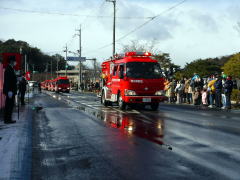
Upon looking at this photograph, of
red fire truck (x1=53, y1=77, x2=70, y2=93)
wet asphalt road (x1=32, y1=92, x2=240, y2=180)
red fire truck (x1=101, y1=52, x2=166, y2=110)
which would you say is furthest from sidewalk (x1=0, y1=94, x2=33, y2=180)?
red fire truck (x1=53, y1=77, x2=70, y2=93)

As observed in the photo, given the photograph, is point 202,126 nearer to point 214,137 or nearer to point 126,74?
point 214,137

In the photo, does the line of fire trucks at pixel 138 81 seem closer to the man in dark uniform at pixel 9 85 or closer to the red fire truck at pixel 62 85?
the man in dark uniform at pixel 9 85

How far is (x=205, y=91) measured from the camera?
22391 millimetres

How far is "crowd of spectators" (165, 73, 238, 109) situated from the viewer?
778 inches

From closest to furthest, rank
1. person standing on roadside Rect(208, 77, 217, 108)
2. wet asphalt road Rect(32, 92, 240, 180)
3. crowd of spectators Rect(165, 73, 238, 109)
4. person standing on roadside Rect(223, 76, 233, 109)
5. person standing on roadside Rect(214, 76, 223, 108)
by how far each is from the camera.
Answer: wet asphalt road Rect(32, 92, 240, 180), person standing on roadside Rect(223, 76, 233, 109), crowd of spectators Rect(165, 73, 238, 109), person standing on roadside Rect(214, 76, 223, 108), person standing on roadside Rect(208, 77, 217, 108)

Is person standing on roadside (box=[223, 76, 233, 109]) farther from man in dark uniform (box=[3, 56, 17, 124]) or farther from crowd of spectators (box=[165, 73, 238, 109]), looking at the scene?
man in dark uniform (box=[3, 56, 17, 124])

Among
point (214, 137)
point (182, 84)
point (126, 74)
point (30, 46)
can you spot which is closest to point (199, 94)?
point (182, 84)

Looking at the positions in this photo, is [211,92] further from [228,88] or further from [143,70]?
[143,70]

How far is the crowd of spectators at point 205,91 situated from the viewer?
1975 centimetres

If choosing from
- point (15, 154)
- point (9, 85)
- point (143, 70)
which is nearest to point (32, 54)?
point (143, 70)

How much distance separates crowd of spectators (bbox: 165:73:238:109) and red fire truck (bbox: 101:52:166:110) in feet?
12.3

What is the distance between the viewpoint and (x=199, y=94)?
23141 mm

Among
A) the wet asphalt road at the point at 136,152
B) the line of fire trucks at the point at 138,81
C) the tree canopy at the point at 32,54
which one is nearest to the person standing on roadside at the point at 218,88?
the line of fire trucks at the point at 138,81

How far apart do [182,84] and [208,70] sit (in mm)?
63347
